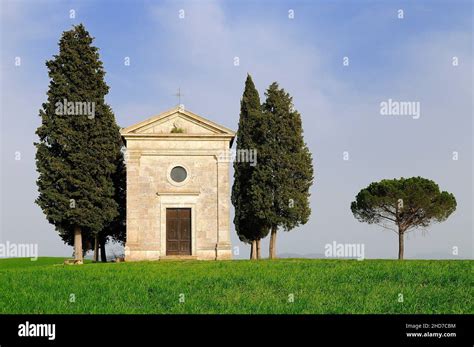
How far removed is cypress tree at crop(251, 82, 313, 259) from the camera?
124 ft

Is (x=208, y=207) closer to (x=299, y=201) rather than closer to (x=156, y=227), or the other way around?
(x=156, y=227)

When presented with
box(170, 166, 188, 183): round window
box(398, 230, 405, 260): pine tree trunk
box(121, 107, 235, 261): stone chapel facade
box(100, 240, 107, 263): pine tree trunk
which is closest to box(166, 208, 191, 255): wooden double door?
box(121, 107, 235, 261): stone chapel facade

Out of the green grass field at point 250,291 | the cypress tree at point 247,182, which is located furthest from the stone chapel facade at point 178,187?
the green grass field at point 250,291

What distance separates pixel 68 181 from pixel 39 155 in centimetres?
251

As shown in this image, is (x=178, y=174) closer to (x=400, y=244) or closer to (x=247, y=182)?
(x=247, y=182)

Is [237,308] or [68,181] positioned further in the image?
[68,181]

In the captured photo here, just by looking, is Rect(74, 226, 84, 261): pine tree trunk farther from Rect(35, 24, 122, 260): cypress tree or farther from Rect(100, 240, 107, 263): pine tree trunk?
Rect(100, 240, 107, 263): pine tree trunk

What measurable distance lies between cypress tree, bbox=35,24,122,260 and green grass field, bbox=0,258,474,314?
1207 centimetres

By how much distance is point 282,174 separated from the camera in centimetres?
3806

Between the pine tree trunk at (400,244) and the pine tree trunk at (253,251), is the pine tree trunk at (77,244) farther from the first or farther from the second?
the pine tree trunk at (400,244)

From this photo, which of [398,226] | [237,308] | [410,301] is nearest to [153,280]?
[237,308]

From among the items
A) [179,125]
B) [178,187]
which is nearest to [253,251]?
[178,187]

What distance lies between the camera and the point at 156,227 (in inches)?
1358
